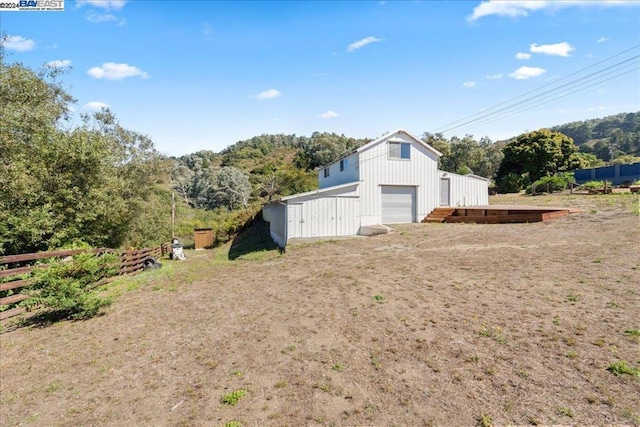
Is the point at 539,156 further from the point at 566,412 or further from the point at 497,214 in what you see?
the point at 566,412

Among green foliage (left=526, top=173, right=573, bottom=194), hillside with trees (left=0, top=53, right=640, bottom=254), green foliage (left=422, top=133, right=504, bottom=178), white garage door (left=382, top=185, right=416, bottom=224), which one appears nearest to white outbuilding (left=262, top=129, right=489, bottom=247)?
white garage door (left=382, top=185, right=416, bottom=224)

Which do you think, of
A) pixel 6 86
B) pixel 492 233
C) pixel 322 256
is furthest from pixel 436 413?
pixel 6 86

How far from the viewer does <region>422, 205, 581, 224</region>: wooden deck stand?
13.9 meters

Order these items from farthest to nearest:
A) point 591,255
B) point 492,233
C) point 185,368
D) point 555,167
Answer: point 555,167 < point 492,233 < point 591,255 < point 185,368

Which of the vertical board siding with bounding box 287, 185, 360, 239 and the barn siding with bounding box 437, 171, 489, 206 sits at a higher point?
the barn siding with bounding box 437, 171, 489, 206

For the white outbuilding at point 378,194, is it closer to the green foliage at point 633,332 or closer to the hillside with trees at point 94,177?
the hillside with trees at point 94,177

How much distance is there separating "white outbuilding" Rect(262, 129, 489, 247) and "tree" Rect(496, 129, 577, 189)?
1756cm

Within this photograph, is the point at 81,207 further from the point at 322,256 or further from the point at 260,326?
the point at 260,326

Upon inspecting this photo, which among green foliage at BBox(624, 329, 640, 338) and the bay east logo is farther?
the bay east logo

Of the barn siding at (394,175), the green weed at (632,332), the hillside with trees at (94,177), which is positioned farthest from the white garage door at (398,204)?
the green weed at (632,332)

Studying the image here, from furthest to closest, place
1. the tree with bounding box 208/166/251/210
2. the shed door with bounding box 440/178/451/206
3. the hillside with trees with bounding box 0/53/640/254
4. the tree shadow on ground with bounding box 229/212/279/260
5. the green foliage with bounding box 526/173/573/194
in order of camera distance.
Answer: the tree with bounding box 208/166/251/210 < the green foliage with bounding box 526/173/573/194 < the tree shadow on ground with bounding box 229/212/279/260 < the shed door with bounding box 440/178/451/206 < the hillside with trees with bounding box 0/53/640/254

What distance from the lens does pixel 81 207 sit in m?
11.2

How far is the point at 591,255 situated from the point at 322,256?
7.98 meters

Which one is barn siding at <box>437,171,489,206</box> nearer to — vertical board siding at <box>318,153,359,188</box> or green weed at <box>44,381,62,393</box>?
vertical board siding at <box>318,153,359,188</box>
